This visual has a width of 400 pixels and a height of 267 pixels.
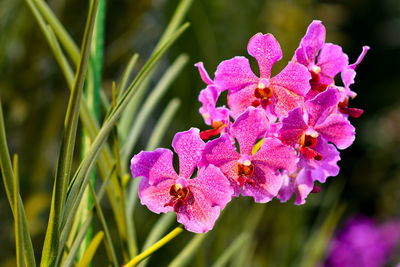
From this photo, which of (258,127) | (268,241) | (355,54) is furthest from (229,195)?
(355,54)

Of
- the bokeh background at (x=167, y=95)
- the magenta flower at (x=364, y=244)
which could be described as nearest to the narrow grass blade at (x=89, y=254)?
the bokeh background at (x=167, y=95)

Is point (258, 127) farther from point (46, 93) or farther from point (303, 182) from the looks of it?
point (46, 93)

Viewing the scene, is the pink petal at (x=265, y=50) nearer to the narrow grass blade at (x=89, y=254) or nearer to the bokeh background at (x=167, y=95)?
the narrow grass blade at (x=89, y=254)

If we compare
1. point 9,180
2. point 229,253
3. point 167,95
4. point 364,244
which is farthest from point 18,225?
point 364,244

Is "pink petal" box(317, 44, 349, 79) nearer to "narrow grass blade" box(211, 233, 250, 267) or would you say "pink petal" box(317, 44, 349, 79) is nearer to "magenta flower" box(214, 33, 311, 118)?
"magenta flower" box(214, 33, 311, 118)

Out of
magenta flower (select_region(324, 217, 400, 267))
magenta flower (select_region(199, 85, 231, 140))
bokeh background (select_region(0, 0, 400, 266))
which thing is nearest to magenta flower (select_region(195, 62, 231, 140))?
magenta flower (select_region(199, 85, 231, 140))
